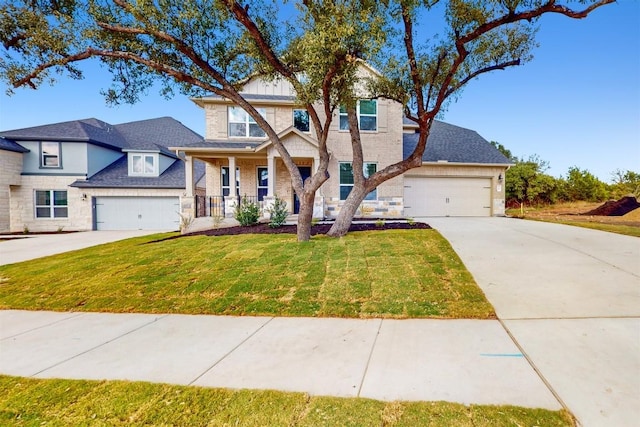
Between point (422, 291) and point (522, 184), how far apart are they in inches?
851

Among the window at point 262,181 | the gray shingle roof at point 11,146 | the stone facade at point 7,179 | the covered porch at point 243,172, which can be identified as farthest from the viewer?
the stone facade at point 7,179

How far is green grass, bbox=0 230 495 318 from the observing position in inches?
188

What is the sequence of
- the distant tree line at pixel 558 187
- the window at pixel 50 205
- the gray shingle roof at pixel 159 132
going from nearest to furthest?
the window at pixel 50 205 → the distant tree line at pixel 558 187 → the gray shingle roof at pixel 159 132

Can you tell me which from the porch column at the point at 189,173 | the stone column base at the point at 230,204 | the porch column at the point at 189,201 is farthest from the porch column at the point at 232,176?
the porch column at the point at 189,173

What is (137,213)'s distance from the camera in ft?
59.3

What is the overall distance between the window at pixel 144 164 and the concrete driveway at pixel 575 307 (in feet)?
60.2

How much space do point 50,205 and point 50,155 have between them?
312 centimetres

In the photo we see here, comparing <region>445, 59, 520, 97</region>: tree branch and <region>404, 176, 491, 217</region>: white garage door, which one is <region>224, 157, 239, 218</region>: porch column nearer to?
<region>404, 176, 491, 217</region>: white garage door

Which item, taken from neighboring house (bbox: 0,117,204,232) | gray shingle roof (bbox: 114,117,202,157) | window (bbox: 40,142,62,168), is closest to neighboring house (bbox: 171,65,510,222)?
neighboring house (bbox: 0,117,204,232)

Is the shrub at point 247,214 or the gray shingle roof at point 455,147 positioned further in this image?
the gray shingle roof at point 455,147

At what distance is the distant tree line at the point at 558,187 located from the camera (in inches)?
843

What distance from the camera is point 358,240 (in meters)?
7.96

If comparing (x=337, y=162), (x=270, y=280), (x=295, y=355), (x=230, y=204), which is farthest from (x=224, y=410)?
(x=337, y=162)

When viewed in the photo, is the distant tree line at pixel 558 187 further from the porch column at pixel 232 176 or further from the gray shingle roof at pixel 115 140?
the gray shingle roof at pixel 115 140
